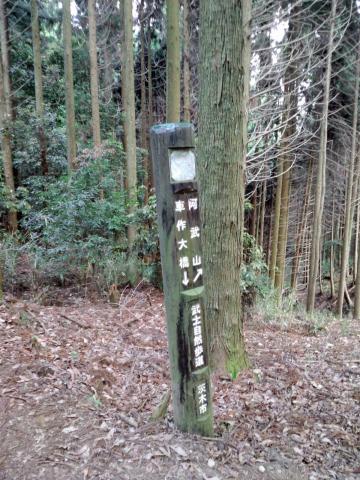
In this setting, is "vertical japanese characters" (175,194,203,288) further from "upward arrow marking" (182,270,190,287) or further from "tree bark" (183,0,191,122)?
"tree bark" (183,0,191,122)

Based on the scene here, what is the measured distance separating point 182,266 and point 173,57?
15.6ft

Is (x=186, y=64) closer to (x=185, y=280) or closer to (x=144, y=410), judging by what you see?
(x=185, y=280)

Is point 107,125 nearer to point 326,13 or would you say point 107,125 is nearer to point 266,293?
point 326,13

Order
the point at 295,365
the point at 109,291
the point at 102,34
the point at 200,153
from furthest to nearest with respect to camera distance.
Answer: the point at 102,34
the point at 109,291
the point at 295,365
the point at 200,153

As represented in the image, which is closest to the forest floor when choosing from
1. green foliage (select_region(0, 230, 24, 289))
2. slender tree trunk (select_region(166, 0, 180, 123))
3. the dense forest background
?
green foliage (select_region(0, 230, 24, 289))

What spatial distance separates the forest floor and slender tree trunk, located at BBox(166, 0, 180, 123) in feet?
12.2

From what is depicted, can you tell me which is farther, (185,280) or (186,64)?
(186,64)

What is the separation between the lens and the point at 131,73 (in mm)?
8773

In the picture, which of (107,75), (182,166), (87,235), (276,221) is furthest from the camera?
(107,75)

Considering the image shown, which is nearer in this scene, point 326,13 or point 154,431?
point 154,431

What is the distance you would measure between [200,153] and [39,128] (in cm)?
915

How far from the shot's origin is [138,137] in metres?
17.6

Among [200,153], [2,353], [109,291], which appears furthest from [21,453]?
[109,291]

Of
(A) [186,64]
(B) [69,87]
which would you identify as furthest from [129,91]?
(B) [69,87]
